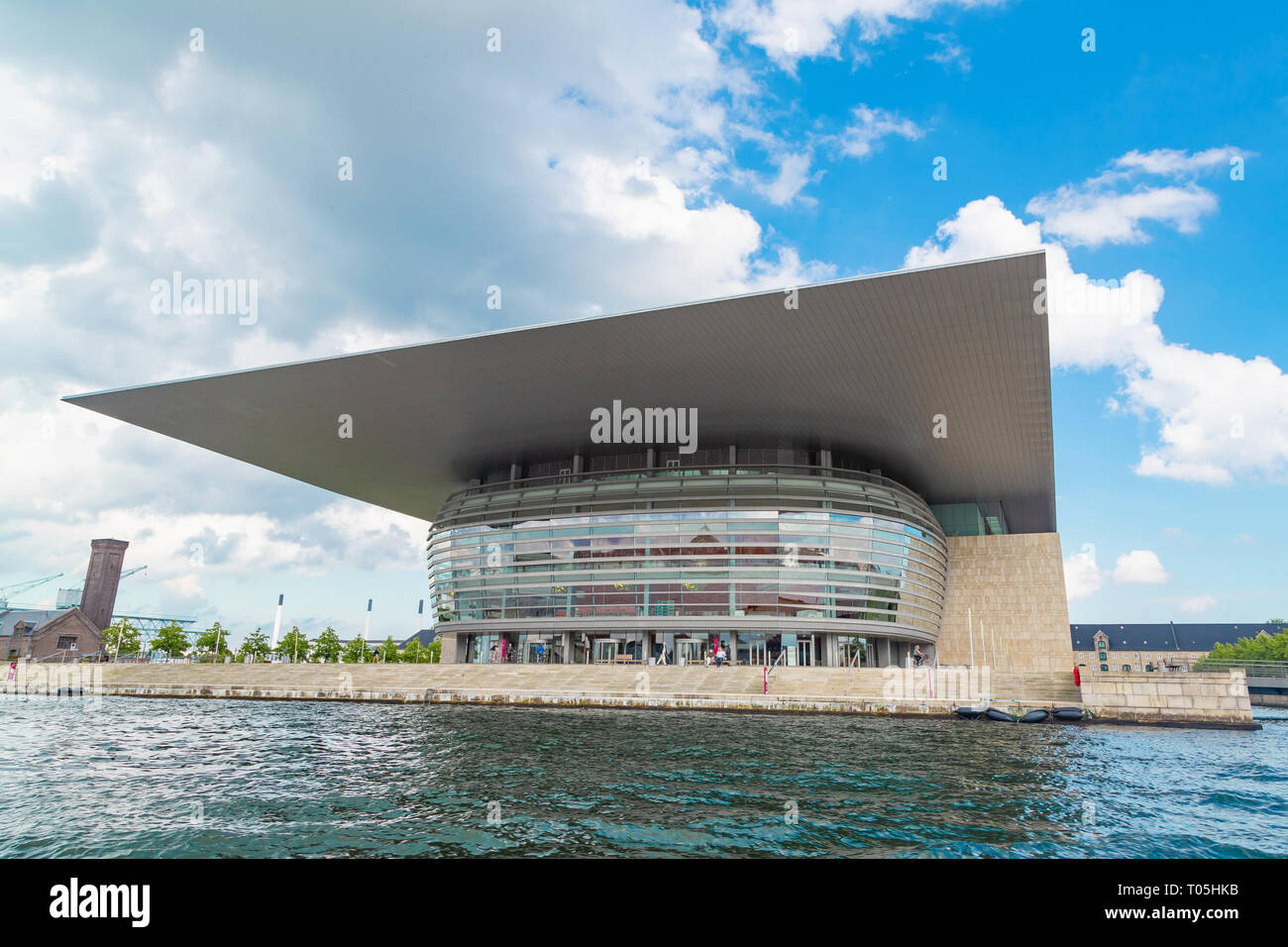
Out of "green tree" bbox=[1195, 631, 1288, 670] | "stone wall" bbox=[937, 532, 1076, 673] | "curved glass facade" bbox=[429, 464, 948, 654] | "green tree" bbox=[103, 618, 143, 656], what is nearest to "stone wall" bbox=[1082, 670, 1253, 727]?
"curved glass facade" bbox=[429, 464, 948, 654]

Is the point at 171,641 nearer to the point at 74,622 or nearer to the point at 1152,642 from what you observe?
the point at 74,622

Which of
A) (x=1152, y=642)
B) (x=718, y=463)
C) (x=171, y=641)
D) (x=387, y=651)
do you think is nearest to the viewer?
(x=718, y=463)

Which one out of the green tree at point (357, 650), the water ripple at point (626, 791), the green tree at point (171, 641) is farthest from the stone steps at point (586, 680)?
the green tree at point (357, 650)

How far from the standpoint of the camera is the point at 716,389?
31.6 meters

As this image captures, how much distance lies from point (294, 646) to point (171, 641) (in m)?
7.88

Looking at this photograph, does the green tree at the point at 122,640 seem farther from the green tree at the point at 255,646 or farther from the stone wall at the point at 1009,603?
the stone wall at the point at 1009,603

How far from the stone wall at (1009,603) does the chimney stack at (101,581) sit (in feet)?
229

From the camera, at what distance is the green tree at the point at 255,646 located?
49.8 m

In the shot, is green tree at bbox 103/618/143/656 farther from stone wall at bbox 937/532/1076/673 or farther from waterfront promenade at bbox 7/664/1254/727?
stone wall at bbox 937/532/1076/673

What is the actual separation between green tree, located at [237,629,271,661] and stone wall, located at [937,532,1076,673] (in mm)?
45023

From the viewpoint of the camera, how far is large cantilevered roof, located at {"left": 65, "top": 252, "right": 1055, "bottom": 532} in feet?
81.1

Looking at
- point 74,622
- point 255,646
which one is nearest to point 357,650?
point 255,646

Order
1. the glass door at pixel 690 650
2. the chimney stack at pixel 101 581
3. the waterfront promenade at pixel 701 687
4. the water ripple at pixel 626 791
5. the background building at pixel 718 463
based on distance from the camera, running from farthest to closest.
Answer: the chimney stack at pixel 101 581, the glass door at pixel 690 650, the background building at pixel 718 463, the waterfront promenade at pixel 701 687, the water ripple at pixel 626 791
